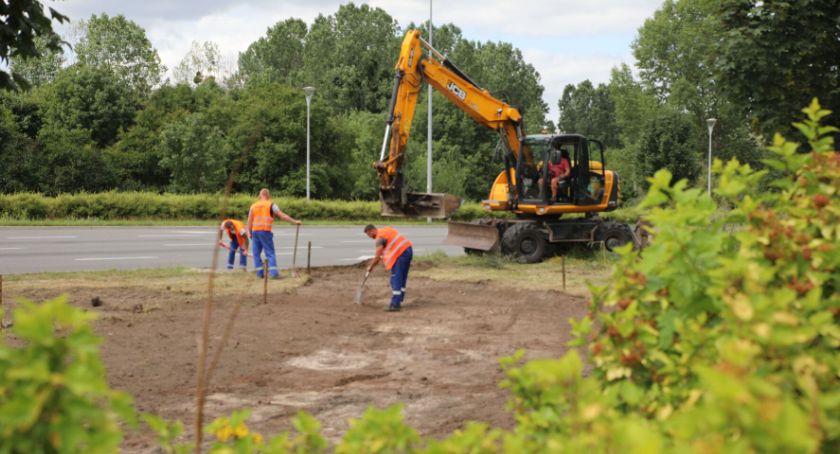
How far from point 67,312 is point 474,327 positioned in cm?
925

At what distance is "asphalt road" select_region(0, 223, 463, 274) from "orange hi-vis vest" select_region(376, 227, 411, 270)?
18.6 feet

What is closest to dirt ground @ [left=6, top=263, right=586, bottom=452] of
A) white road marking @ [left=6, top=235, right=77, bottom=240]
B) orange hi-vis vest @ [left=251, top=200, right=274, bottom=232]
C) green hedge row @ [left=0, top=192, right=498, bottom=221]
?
orange hi-vis vest @ [left=251, top=200, right=274, bottom=232]

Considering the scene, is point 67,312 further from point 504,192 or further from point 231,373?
point 504,192

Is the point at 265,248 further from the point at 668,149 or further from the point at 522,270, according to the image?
the point at 668,149

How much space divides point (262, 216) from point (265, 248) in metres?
0.62

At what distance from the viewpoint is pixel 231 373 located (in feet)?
27.6

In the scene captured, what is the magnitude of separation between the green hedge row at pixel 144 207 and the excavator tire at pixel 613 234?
48.1ft

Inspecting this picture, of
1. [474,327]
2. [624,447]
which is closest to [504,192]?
[474,327]

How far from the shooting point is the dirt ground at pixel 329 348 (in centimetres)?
719

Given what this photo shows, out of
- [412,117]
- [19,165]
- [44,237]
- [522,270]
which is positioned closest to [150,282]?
[412,117]

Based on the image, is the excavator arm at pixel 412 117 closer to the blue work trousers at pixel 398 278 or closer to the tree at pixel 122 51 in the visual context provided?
the blue work trousers at pixel 398 278

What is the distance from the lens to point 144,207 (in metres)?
35.5

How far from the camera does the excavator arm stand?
1847cm

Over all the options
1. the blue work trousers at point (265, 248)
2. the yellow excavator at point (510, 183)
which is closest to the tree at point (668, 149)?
the yellow excavator at point (510, 183)
